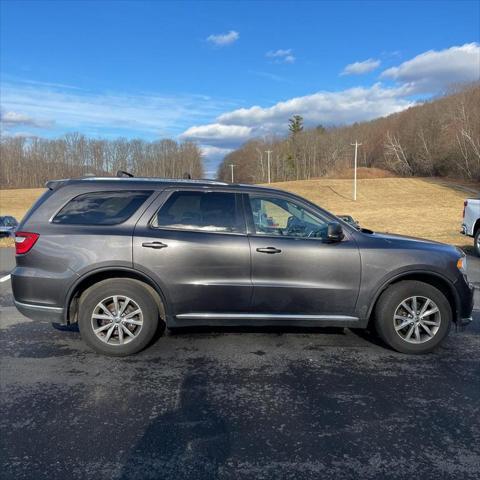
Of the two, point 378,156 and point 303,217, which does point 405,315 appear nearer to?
point 303,217

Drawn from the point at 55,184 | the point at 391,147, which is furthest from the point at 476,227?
the point at 391,147

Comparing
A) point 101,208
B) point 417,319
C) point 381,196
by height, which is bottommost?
point 417,319

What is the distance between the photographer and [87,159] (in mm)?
116312

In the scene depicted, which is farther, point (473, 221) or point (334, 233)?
point (473, 221)

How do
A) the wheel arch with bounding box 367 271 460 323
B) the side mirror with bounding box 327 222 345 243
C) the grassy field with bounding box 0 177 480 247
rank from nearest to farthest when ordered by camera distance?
the side mirror with bounding box 327 222 345 243, the wheel arch with bounding box 367 271 460 323, the grassy field with bounding box 0 177 480 247

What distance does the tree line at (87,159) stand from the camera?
347 feet

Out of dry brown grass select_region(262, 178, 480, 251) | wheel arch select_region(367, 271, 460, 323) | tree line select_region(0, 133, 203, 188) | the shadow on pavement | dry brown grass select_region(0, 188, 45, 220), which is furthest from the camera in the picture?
tree line select_region(0, 133, 203, 188)

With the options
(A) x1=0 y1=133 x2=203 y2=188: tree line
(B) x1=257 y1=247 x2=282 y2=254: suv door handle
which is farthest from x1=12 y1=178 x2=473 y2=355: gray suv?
(A) x1=0 y1=133 x2=203 y2=188: tree line

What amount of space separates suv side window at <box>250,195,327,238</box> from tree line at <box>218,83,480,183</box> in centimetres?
5750

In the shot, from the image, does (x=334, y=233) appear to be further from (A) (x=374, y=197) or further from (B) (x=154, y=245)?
(A) (x=374, y=197)

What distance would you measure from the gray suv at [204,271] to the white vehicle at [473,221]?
7199mm

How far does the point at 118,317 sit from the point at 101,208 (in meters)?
1.13

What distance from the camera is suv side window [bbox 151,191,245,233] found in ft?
14.1

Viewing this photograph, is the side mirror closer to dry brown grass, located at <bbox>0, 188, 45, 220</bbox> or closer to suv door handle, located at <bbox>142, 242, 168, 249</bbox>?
suv door handle, located at <bbox>142, 242, 168, 249</bbox>
